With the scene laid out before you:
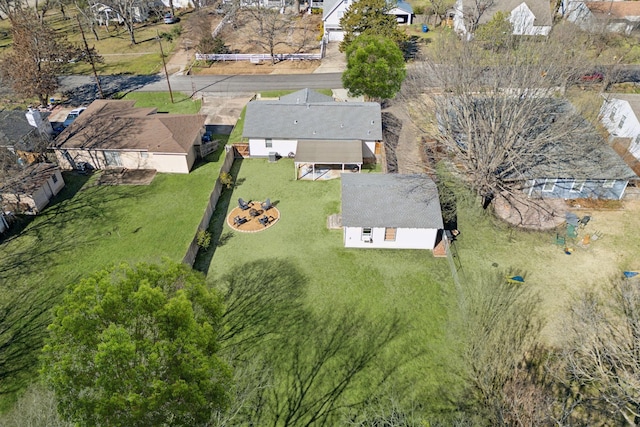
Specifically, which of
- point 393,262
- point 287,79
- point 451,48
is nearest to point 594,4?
point 451,48

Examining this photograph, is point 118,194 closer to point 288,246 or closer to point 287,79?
point 288,246

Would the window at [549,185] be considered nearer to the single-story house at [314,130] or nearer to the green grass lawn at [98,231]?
the single-story house at [314,130]

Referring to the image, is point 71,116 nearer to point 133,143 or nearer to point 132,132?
point 132,132

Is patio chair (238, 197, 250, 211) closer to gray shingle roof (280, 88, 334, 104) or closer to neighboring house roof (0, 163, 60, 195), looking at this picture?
gray shingle roof (280, 88, 334, 104)

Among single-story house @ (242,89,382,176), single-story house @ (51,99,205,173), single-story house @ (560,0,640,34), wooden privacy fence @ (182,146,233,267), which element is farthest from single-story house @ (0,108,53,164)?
single-story house @ (560,0,640,34)

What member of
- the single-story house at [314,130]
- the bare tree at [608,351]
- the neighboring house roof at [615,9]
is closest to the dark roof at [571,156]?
the single-story house at [314,130]

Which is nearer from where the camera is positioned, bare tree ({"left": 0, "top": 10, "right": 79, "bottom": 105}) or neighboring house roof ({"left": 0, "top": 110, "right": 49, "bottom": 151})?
neighboring house roof ({"left": 0, "top": 110, "right": 49, "bottom": 151})
